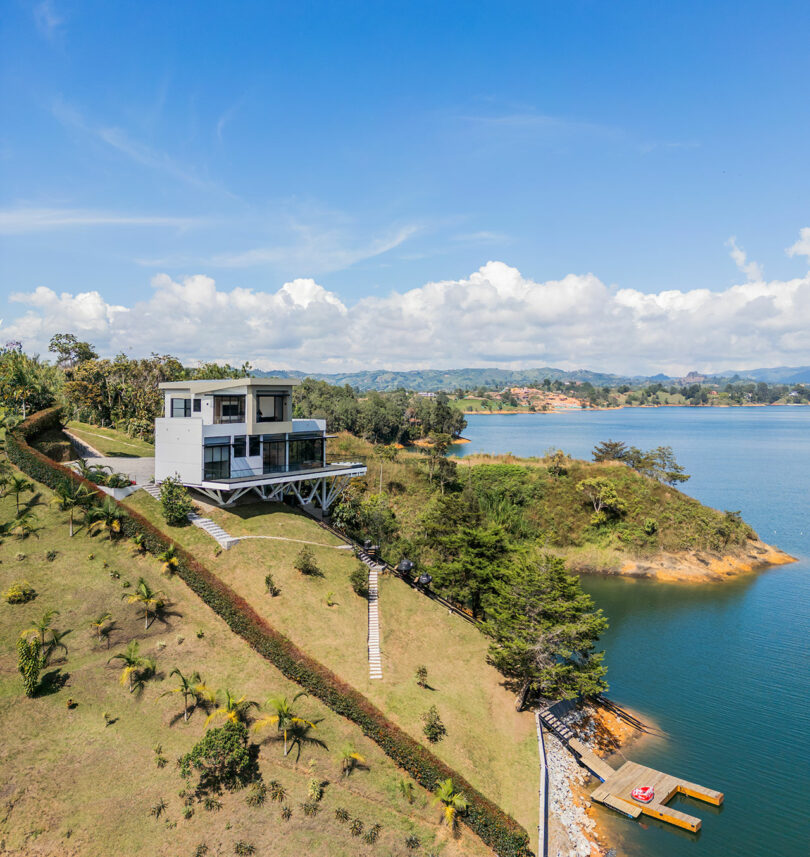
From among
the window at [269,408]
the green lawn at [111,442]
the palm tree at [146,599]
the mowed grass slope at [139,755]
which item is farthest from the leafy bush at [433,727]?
the green lawn at [111,442]

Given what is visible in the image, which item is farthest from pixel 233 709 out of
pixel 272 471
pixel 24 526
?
pixel 272 471

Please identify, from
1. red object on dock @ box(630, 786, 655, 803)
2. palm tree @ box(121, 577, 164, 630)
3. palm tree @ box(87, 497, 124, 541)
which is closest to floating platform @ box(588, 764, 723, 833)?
red object on dock @ box(630, 786, 655, 803)

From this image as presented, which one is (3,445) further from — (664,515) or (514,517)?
(664,515)

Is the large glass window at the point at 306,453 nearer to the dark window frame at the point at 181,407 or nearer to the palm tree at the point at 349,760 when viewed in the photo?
the dark window frame at the point at 181,407

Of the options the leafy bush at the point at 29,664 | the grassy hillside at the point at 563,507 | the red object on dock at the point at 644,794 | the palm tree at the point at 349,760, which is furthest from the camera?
the grassy hillside at the point at 563,507

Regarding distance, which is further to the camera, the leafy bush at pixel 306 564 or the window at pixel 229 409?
the window at pixel 229 409

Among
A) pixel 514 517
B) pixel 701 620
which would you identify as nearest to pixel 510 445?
pixel 514 517

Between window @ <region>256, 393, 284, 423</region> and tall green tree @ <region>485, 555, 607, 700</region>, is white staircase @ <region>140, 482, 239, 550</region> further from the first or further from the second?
tall green tree @ <region>485, 555, 607, 700</region>
